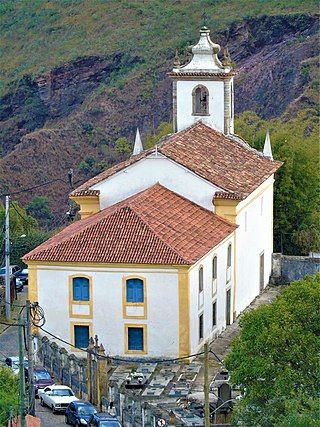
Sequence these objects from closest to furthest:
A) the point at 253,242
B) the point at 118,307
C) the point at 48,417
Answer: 1. the point at 48,417
2. the point at 118,307
3. the point at 253,242

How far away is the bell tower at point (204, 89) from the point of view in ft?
244

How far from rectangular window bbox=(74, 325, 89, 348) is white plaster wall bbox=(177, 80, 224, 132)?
53.1ft

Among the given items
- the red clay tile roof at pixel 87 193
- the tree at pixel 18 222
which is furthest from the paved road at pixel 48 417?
the tree at pixel 18 222

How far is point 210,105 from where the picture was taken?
7481cm

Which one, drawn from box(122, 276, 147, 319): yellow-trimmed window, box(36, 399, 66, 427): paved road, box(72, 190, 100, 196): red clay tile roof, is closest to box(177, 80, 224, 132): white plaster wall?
box(72, 190, 100, 196): red clay tile roof

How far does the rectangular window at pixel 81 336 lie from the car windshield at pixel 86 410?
920 cm

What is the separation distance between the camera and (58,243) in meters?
62.4

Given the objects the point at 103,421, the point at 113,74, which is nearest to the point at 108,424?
the point at 103,421

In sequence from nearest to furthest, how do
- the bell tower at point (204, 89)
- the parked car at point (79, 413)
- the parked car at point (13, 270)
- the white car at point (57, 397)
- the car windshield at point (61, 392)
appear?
the parked car at point (79, 413) < the white car at point (57, 397) < the car windshield at point (61, 392) < the bell tower at point (204, 89) < the parked car at point (13, 270)

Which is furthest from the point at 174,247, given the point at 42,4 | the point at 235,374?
the point at 42,4

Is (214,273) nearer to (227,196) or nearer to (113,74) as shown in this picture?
(227,196)

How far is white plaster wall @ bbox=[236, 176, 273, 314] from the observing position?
2697 inches

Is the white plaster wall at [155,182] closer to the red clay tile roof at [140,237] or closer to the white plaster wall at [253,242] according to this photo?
the red clay tile roof at [140,237]

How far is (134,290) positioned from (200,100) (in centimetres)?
1703
